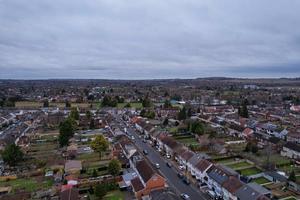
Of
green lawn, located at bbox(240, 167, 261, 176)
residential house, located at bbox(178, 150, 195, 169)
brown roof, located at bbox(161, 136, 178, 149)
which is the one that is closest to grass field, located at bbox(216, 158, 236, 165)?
green lawn, located at bbox(240, 167, 261, 176)

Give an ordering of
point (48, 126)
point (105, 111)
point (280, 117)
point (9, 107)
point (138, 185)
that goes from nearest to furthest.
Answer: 1. point (138, 185)
2. point (48, 126)
3. point (280, 117)
4. point (105, 111)
5. point (9, 107)

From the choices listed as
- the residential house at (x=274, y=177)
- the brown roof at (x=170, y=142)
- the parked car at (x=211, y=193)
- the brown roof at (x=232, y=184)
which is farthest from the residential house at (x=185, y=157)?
the residential house at (x=274, y=177)

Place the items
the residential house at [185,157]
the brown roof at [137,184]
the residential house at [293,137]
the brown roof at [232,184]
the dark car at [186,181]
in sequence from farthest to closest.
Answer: the residential house at [293,137]
the residential house at [185,157]
the dark car at [186,181]
the brown roof at [137,184]
the brown roof at [232,184]

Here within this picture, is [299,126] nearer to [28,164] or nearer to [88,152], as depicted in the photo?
[88,152]

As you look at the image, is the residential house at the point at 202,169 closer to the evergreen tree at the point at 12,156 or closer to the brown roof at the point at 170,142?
the brown roof at the point at 170,142

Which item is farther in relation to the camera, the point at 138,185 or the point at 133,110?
the point at 133,110

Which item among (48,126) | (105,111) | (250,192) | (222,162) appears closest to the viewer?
(250,192)

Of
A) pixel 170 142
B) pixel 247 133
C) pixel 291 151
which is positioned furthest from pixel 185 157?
pixel 247 133

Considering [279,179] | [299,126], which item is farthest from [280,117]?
[279,179]
